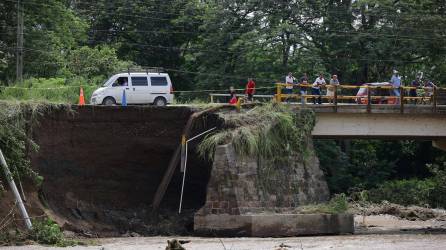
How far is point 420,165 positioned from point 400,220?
18.7 meters

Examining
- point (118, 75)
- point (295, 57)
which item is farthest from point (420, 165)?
point (118, 75)

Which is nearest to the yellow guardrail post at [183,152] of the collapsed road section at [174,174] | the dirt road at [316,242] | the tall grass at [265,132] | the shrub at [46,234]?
the collapsed road section at [174,174]

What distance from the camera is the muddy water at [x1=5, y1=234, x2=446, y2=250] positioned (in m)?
31.0

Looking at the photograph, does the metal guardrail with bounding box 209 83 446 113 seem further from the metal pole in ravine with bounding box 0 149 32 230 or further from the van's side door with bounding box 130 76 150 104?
the metal pole in ravine with bounding box 0 149 32 230

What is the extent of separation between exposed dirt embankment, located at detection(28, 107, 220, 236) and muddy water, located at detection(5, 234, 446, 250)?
3.91 meters

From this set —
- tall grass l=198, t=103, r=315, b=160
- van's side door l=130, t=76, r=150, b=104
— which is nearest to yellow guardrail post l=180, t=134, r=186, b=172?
tall grass l=198, t=103, r=315, b=160

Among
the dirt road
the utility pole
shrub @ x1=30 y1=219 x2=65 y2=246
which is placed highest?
the utility pole

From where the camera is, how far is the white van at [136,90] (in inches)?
1678

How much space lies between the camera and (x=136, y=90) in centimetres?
4294

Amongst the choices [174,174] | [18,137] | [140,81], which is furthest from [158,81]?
[18,137]

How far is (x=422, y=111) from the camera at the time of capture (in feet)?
133

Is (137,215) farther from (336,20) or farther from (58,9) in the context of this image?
(336,20)

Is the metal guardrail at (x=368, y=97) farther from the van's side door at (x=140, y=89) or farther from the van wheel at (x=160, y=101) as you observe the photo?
the van's side door at (x=140, y=89)

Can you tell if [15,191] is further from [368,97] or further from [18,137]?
[368,97]
